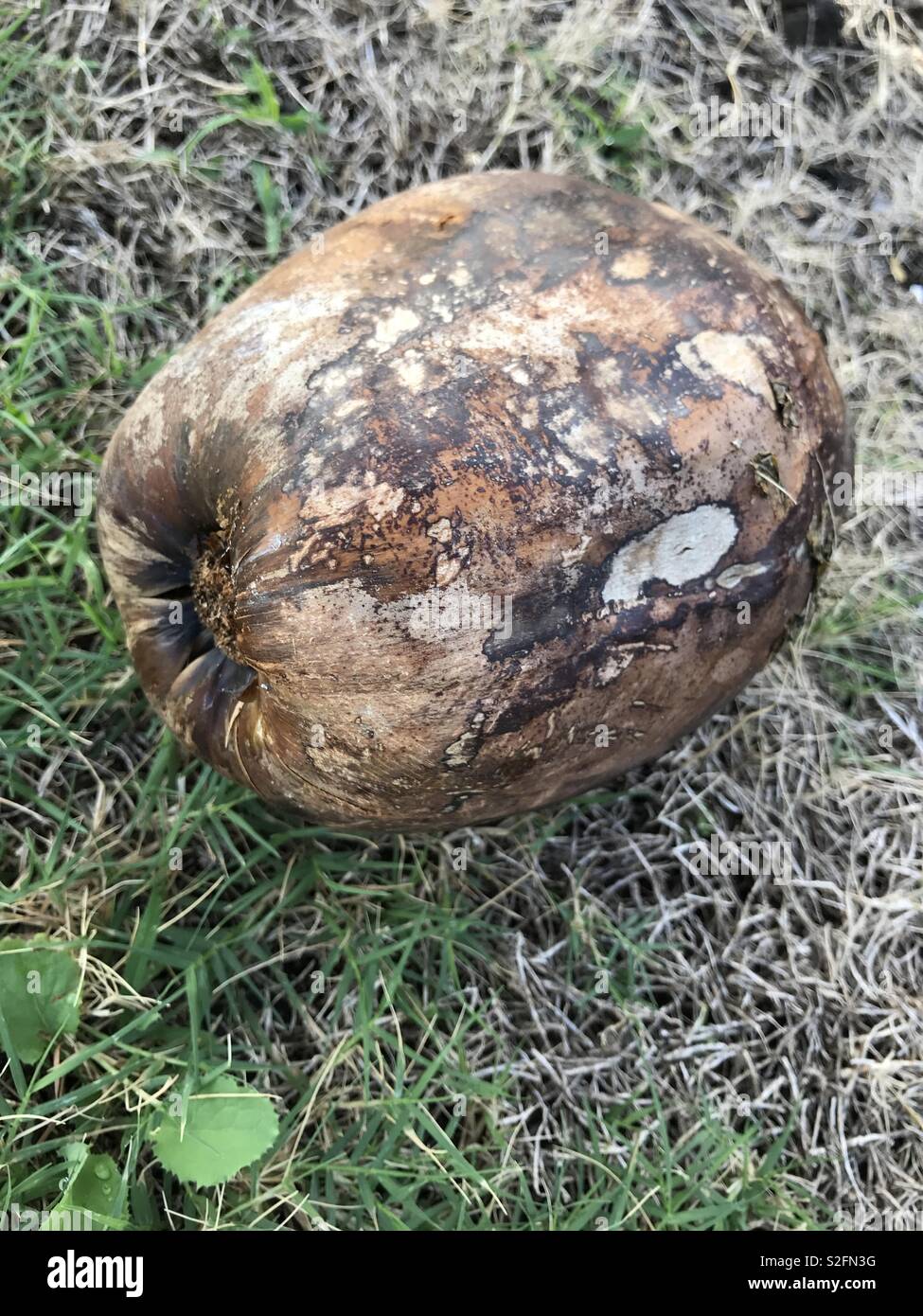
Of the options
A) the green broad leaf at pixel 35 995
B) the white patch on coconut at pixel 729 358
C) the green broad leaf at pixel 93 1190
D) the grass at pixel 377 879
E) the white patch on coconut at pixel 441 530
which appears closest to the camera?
the white patch on coconut at pixel 441 530

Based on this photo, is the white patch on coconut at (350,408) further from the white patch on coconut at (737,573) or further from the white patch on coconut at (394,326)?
the white patch on coconut at (737,573)

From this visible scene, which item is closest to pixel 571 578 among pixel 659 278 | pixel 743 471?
pixel 743 471

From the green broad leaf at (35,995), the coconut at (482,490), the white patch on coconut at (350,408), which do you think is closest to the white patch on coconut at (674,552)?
the coconut at (482,490)

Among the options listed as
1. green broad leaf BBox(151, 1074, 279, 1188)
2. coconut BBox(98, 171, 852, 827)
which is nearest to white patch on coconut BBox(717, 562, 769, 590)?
coconut BBox(98, 171, 852, 827)

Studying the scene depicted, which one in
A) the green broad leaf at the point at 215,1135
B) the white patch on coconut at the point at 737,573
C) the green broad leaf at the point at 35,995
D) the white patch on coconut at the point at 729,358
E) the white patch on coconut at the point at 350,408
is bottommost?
the green broad leaf at the point at 215,1135

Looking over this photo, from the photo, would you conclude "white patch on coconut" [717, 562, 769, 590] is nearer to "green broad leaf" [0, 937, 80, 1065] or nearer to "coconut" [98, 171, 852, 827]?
"coconut" [98, 171, 852, 827]
